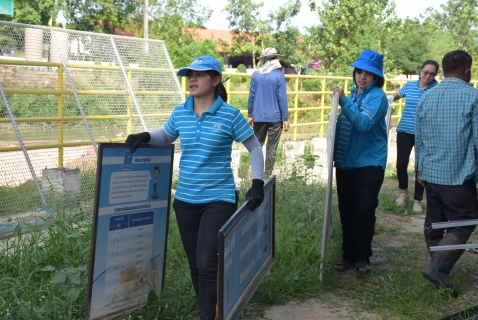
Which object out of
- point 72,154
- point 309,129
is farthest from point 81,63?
point 309,129

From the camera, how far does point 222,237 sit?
10.6 feet

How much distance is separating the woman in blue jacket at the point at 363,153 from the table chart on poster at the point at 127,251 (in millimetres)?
1922

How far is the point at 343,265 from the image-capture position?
5492 mm

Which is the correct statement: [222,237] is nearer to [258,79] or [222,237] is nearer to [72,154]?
[72,154]

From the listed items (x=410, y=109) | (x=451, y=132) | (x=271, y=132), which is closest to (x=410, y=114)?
(x=410, y=109)

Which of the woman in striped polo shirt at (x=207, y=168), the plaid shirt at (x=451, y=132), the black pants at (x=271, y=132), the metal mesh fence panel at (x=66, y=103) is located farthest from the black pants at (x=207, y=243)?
the black pants at (x=271, y=132)

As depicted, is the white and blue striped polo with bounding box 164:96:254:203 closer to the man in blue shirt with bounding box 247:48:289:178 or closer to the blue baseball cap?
the blue baseball cap

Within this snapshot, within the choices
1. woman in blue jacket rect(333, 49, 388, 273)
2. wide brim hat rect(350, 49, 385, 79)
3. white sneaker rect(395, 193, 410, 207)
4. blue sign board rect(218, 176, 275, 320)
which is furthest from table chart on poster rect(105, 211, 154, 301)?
white sneaker rect(395, 193, 410, 207)

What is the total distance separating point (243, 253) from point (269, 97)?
637cm

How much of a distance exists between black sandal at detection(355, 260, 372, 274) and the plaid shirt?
95cm

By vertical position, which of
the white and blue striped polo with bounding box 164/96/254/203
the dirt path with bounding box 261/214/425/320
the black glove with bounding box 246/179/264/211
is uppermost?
the white and blue striped polo with bounding box 164/96/254/203

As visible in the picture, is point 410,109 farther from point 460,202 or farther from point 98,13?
point 98,13

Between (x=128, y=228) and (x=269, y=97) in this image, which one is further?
(x=269, y=97)

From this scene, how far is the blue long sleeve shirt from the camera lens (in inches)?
394
